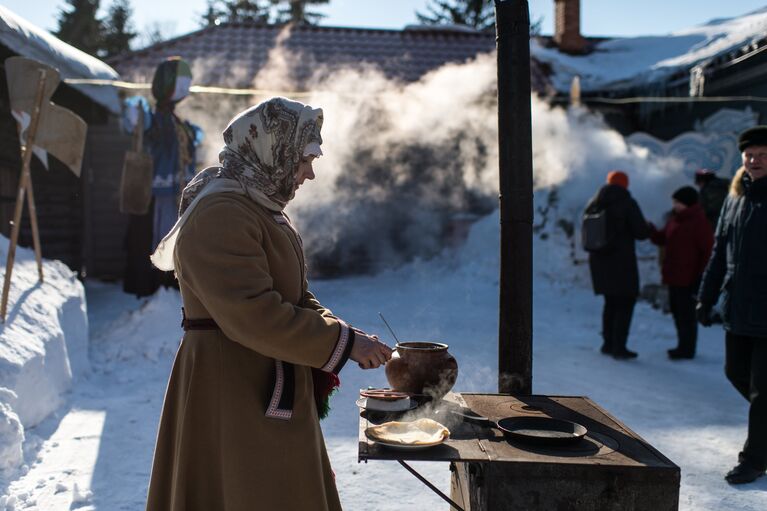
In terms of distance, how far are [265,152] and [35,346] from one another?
12.2 ft

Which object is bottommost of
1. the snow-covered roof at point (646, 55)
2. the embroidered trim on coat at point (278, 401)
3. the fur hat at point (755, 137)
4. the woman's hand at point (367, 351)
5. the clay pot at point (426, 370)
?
the clay pot at point (426, 370)

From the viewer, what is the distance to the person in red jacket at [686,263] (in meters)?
6.95

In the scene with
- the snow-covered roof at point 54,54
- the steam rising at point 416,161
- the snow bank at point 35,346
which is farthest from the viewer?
the steam rising at point 416,161

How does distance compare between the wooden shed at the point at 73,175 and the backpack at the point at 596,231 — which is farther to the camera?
the wooden shed at the point at 73,175

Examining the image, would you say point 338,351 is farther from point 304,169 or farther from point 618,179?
point 618,179

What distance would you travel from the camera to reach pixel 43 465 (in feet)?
12.9

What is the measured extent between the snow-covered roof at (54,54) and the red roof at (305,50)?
368cm

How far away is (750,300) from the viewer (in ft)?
12.2

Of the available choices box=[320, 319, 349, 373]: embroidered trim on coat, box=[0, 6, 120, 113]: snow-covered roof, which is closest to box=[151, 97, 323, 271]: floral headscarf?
box=[320, 319, 349, 373]: embroidered trim on coat

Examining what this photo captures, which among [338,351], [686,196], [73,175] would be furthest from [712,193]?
[73,175]

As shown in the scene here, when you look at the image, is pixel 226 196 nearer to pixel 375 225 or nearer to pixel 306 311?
pixel 306 311

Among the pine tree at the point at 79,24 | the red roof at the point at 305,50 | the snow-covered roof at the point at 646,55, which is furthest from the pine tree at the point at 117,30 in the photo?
the snow-covered roof at the point at 646,55

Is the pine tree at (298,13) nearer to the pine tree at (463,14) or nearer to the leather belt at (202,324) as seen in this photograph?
the pine tree at (463,14)

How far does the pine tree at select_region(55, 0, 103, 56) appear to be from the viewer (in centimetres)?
2623
